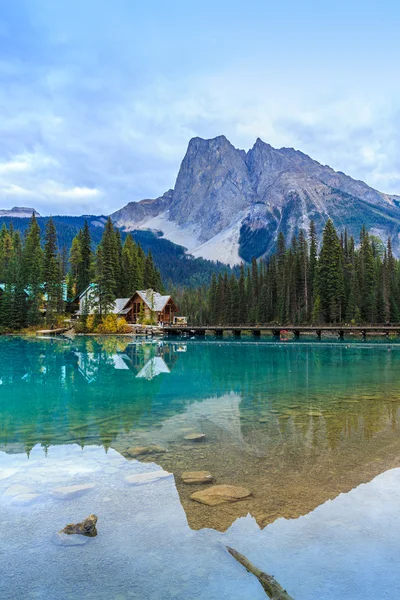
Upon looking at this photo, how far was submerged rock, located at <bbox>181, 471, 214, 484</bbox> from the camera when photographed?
410 inches

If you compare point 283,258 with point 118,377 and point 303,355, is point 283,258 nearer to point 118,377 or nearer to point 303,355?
point 303,355

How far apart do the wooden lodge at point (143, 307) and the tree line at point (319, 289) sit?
71.6ft

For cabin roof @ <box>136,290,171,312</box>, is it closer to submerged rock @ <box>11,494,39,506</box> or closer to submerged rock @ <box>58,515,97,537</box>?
submerged rock @ <box>11,494,39,506</box>

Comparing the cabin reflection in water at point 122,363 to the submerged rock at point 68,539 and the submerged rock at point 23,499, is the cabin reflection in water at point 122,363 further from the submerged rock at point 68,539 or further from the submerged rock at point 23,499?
the submerged rock at point 68,539

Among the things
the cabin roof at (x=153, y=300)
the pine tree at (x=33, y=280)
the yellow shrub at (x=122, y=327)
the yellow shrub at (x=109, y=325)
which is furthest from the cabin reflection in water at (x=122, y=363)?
the cabin roof at (x=153, y=300)

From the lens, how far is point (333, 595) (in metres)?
6.33

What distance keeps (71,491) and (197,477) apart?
108 inches

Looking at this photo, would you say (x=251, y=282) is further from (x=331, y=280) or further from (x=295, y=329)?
(x=295, y=329)

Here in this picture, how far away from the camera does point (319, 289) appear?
8331 cm

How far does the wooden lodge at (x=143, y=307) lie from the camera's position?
3440 inches

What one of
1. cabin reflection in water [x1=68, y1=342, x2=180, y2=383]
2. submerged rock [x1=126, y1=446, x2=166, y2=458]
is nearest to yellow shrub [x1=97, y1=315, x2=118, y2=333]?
cabin reflection in water [x1=68, y1=342, x2=180, y2=383]

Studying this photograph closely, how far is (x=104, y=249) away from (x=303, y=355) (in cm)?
4592

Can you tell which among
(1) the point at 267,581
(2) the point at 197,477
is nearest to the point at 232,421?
(2) the point at 197,477

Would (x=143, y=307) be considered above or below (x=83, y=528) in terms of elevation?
above
